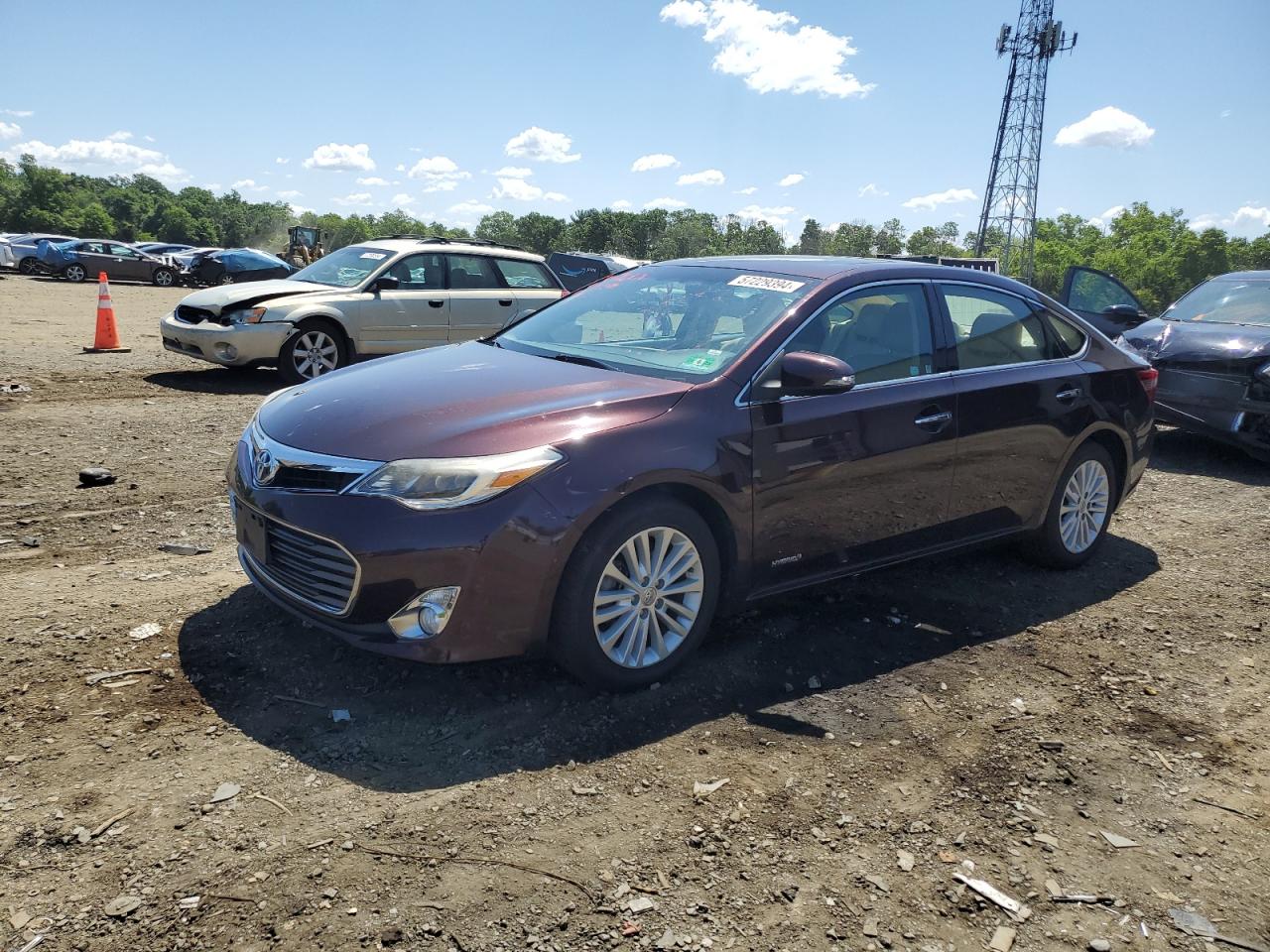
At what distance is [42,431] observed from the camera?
752 cm

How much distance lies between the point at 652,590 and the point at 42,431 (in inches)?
239

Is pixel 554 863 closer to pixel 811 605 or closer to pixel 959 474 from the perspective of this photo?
pixel 811 605

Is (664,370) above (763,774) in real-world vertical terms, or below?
above

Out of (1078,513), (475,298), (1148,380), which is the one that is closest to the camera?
(1078,513)

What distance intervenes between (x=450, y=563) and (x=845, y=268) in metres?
2.49

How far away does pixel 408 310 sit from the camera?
11.0 m

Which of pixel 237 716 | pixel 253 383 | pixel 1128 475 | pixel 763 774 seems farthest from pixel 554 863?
pixel 253 383

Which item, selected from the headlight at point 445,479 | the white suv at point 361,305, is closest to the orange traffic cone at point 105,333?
the white suv at point 361,305

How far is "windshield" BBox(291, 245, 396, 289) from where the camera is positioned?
11.0 m

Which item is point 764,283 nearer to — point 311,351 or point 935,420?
point 935,420

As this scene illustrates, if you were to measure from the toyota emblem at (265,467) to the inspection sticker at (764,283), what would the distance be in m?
2.24

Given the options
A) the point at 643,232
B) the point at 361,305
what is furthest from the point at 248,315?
the point at 643,232

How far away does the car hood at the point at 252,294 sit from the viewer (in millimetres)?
10406

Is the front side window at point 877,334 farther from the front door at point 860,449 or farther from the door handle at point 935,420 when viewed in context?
the door handle at point 935,420
